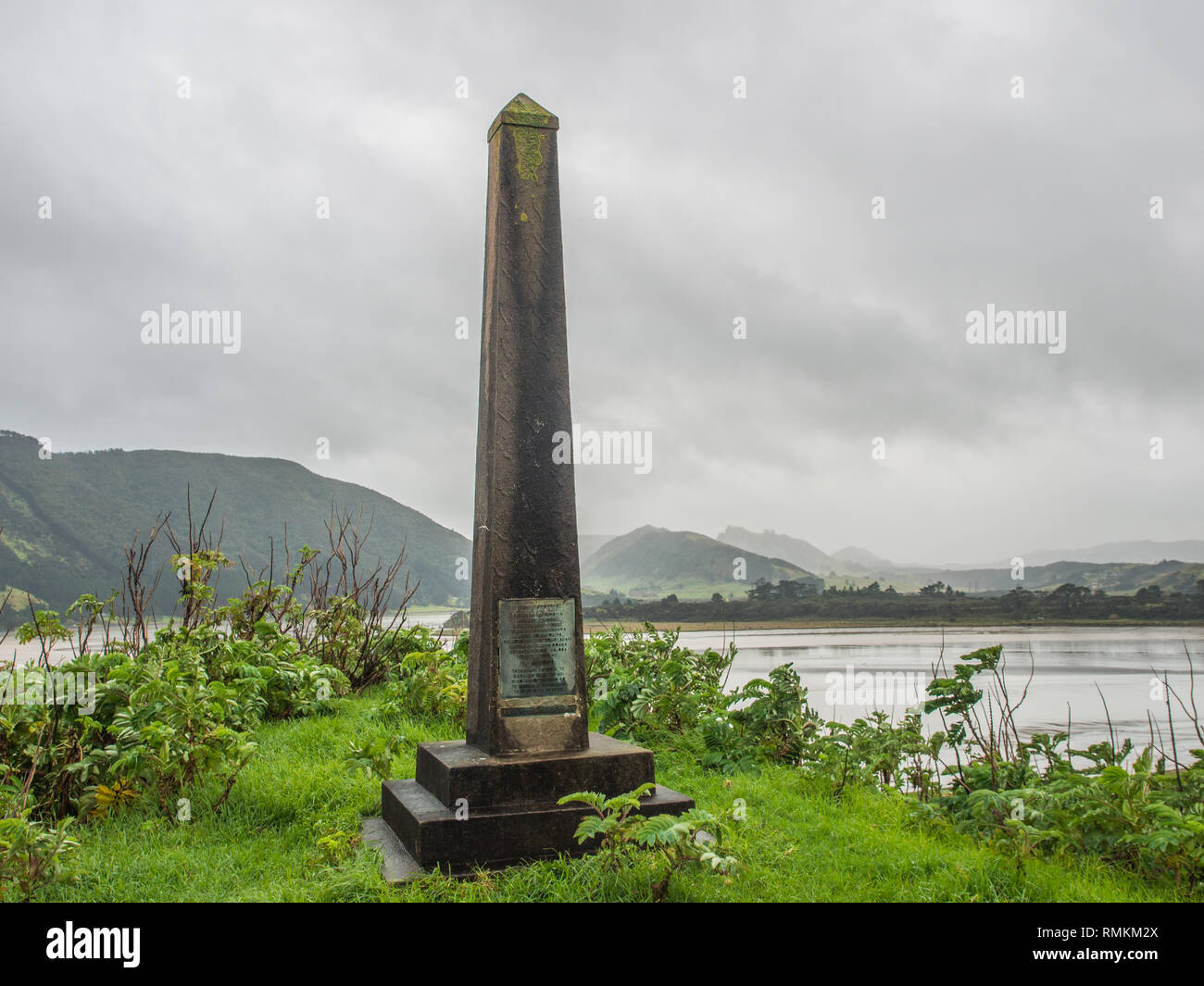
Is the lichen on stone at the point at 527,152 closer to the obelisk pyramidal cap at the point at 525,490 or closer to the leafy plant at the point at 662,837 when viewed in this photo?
the obelisk pyramidal cap at the point at 525,490

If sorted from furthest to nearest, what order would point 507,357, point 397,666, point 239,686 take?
point 397,666
point 239,686
point 507,357

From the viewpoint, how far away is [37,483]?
30672 mm

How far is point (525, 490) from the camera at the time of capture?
4.67 metres

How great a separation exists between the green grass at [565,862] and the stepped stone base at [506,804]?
0.18m

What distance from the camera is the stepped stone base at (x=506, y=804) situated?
4027 mm

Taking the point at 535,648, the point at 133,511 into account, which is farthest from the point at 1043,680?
the point at 133,511

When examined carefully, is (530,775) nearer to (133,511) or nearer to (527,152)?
(527,152)

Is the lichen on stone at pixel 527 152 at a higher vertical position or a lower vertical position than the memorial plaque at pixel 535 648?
higher

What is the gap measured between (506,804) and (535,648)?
31.6 inches

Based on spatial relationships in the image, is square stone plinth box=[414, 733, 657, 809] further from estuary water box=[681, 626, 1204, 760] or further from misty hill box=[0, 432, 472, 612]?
misty hill box=[0, 432, 472, 612]

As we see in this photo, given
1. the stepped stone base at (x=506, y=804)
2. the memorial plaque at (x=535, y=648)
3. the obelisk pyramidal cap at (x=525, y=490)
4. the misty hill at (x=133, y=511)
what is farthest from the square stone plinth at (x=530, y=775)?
the misty hill at (x=133, y=511)
